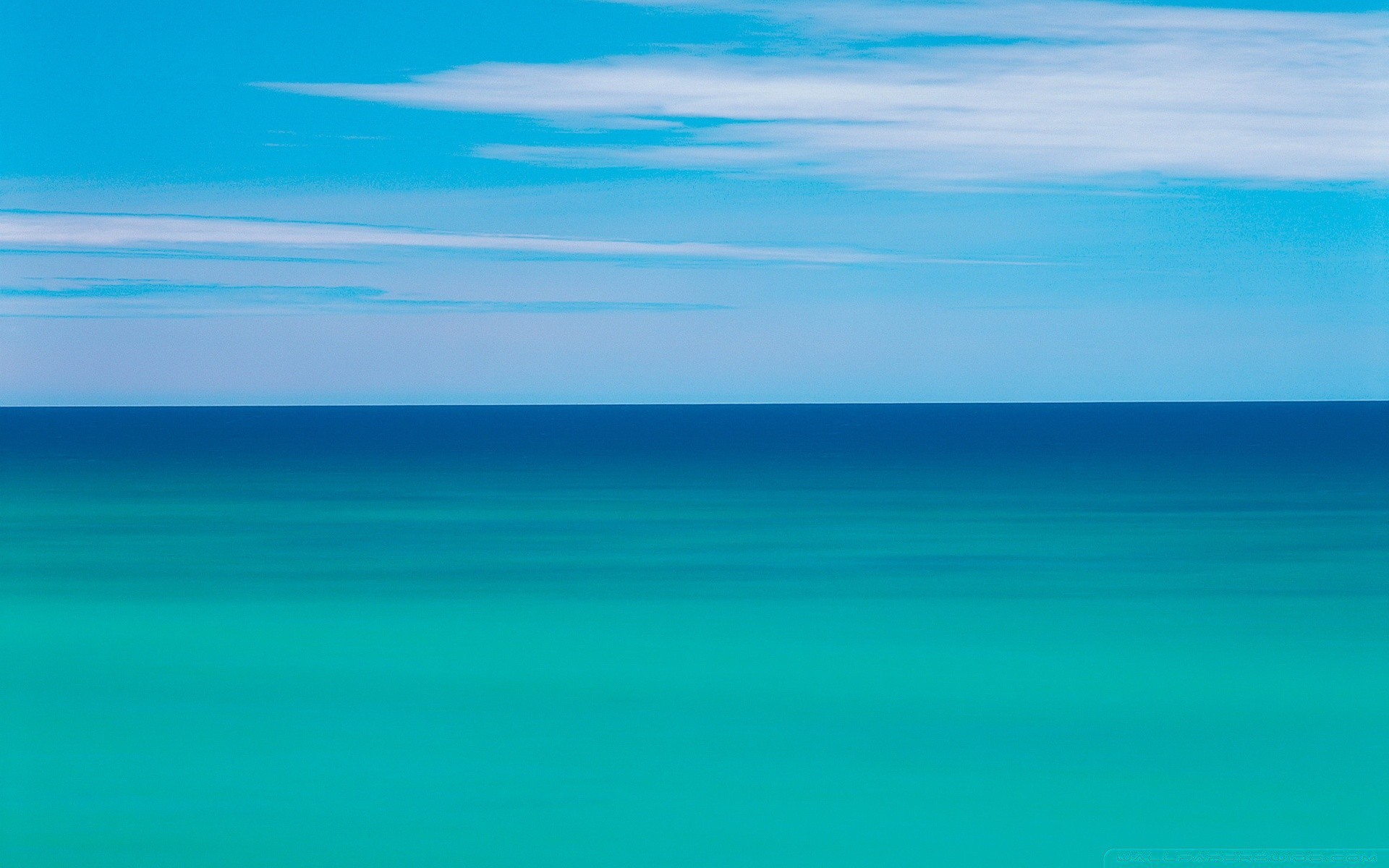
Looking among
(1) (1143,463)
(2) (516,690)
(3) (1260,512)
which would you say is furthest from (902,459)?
(2) (516,690)

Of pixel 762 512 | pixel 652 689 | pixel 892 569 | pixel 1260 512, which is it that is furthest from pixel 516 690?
pixel 1260 512

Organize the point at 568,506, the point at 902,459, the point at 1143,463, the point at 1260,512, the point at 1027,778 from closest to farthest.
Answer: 1. the point at 1027,778
2. the point at 1260,512
3. the point at 568,506
4. the point at 1143,463
5. the point at 902,459

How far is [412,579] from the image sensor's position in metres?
13.7

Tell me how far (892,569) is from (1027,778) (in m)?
7.51

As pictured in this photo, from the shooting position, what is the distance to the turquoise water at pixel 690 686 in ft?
20.6

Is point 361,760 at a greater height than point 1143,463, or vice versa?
point 1143,463

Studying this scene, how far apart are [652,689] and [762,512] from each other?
12162 mm

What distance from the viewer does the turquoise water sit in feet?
20.6

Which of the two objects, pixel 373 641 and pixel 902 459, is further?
pixel 902 459

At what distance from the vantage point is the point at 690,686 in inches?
349

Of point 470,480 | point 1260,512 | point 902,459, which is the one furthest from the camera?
point 902,459

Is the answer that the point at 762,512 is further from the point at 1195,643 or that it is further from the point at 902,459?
the point at 902,459

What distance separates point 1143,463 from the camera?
111 ft

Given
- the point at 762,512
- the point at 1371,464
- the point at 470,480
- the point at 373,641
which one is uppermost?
the point at 1371,464
